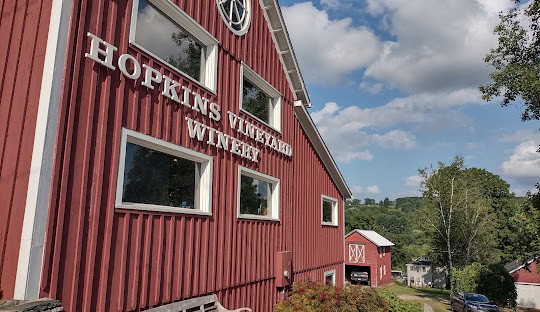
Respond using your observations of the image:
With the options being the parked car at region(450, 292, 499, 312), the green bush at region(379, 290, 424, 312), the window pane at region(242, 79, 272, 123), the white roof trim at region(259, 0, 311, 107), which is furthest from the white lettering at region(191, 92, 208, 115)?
the parked car at region(450, 292, 499, 312)

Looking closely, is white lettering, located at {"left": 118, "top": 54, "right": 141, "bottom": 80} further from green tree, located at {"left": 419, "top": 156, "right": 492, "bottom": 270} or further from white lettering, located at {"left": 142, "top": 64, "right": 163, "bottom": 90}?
green tree, located at {"left": 419, "top": 156, "right": 492, "bottom": 270}

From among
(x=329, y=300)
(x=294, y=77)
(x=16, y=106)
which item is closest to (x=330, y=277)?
(x=329, y=300)

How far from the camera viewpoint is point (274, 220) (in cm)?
951

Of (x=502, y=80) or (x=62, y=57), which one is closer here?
(x=62, y=57)

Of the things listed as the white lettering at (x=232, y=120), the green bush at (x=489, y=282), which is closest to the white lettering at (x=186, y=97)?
the white lettering at (x=232, y=120)

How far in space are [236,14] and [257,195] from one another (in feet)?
14.0

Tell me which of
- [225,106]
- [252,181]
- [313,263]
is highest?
[225,106]

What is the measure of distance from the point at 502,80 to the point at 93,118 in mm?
17074

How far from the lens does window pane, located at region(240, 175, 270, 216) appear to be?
8352 mm

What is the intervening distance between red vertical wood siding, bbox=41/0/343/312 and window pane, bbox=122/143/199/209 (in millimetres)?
276

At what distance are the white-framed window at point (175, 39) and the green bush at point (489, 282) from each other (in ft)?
98.2

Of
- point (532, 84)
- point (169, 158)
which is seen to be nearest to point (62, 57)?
point (169, 158)

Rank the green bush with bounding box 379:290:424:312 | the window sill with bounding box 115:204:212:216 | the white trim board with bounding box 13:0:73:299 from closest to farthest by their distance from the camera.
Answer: the white trim board with bounding box 13:0:73:299
the window sill with bounding box 115:204:212:216
the green bush with bounding box 379:290:424:312

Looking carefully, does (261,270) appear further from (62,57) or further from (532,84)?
(532,84)
